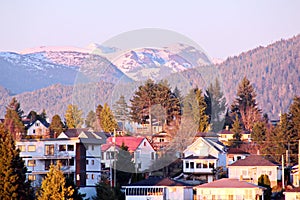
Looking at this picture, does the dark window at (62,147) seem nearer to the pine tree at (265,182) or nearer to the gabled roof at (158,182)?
the gabled roof at (158,182)

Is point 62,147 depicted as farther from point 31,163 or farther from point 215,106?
point 215,106

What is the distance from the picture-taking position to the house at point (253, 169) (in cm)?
6862

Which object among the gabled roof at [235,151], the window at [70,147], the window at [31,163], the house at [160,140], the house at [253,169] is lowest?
the house at [253,169]

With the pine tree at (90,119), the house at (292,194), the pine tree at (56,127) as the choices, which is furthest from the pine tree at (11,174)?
the pine tree at (90,119)

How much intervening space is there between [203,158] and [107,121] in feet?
62.4

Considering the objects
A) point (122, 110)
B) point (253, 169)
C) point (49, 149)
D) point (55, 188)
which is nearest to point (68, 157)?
point (49, 149)

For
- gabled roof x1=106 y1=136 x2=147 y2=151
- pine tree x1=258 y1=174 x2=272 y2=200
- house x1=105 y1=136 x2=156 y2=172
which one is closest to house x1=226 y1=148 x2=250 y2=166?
house x1=105 y1=136 x2=156 y2=172

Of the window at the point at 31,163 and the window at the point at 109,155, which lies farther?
the window at the point at 109,155

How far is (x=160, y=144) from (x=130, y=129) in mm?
5846

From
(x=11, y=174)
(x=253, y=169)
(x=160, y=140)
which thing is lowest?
(x=11, y=174)

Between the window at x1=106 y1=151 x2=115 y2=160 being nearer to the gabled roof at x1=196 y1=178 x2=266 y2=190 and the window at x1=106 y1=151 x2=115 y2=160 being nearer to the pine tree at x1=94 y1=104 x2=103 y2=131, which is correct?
the gabled roof at x1=196 y1=178 x2=266 y2=190

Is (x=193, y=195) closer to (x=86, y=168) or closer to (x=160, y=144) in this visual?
(x=86, y=168)

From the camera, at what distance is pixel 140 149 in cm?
7806

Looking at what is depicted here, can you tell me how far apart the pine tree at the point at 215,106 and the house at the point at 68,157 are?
2536 cm
